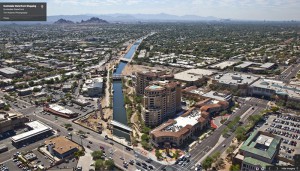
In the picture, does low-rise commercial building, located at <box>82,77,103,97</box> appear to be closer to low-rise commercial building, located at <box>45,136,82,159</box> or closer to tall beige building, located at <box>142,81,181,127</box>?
tall beige building, located at <box>142,81,181,127</box>

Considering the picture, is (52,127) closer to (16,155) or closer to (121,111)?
(16,155)

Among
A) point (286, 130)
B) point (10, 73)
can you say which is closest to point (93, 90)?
point (10, 73)

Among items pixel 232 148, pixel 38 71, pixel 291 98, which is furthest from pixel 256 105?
pixel 38 71

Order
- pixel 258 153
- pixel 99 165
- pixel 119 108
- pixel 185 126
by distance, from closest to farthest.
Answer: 1. pixel 258 153
2. pixel 99 165
3. pixel 185 126
4. pixel 119 108

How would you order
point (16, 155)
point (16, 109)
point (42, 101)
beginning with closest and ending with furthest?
point (16, 155) < point (16, 109) < point (42, 101)

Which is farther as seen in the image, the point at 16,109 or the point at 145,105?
the point at 16,109

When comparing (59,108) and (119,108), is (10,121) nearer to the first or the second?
(59,108)

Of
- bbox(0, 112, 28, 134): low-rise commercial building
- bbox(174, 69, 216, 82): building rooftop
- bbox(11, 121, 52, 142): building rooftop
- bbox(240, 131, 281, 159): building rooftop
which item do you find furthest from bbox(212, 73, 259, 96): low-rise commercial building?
bbox(0, 112, 28, 134): low-rise commercial building
